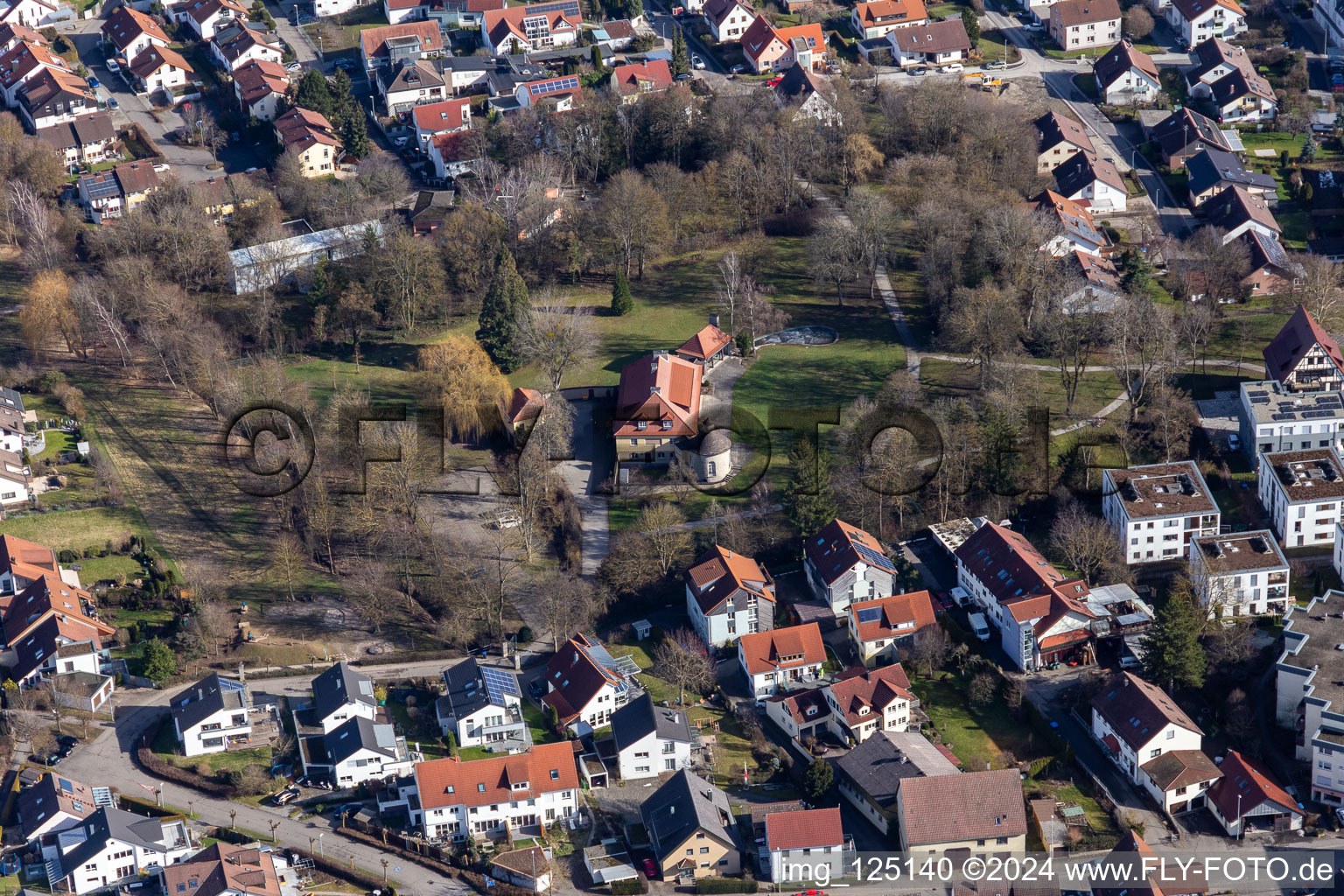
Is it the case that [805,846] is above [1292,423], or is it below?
below

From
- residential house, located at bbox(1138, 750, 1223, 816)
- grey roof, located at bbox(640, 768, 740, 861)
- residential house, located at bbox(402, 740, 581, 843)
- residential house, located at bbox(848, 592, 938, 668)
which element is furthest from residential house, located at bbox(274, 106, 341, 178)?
residential house, located at bbox(1138, 750, 1223, 816)

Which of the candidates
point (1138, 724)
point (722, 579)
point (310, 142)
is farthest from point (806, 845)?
point (310, 142)

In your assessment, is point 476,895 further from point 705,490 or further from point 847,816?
point 705,490

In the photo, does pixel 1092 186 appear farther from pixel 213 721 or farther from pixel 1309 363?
pixel 213 721

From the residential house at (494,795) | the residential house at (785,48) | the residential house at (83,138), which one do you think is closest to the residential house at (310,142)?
the residential house at (83,138)

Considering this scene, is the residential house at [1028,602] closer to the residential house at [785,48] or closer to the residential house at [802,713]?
the residential house at [802,713]

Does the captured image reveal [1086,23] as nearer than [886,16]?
Yes
